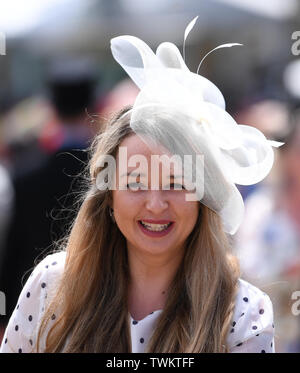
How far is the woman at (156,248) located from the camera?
1.80 metres

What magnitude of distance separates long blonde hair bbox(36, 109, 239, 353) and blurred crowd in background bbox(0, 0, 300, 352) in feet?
0.84

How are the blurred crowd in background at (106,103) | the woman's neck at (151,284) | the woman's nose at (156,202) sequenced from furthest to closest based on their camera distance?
the blurred crowd in background at (106,103) → the woman's neck at (151,284) → the woman's nose at (156,202)

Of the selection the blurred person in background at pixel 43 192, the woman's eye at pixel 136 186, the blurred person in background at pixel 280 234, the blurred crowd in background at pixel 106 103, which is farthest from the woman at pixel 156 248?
the blurred person in background at pixel 43 192

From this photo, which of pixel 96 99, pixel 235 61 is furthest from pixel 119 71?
pixel 96 99

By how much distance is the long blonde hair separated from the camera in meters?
1.83

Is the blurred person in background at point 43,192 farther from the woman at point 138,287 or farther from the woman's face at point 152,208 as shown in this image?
the woman's face at point 152,208

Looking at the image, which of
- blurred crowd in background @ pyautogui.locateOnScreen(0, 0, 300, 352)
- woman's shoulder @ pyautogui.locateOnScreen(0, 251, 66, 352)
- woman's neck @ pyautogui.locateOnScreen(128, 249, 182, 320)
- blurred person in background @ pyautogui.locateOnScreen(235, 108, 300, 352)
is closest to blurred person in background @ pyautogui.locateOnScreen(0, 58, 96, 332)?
blurred crowd in background @ pyautogui.locateOnScreen(0, 0, 300, 352)

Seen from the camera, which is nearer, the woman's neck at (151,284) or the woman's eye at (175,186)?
the woman's eye at (175,186)

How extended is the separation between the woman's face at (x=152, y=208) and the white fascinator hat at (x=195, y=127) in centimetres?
4

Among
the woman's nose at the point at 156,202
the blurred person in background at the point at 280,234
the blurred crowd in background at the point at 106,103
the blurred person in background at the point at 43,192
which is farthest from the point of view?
the blurred person in background at the point at 43,192

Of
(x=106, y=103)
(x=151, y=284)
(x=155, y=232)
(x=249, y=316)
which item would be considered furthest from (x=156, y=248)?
(x=106, y=103)

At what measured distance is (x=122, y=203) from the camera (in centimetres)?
183

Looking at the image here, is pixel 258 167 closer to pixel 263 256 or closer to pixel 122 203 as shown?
pixel 122 203
